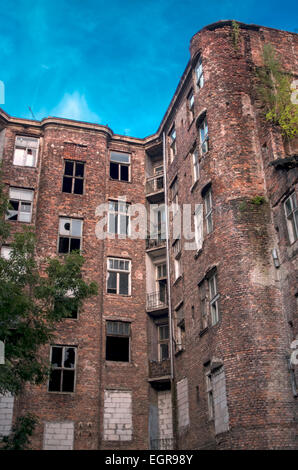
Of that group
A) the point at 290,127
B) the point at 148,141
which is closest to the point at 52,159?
the point at 148,141

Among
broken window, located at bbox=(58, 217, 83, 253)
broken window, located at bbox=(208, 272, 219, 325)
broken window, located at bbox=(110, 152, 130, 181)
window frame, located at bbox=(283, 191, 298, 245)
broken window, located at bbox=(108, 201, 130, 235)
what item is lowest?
broken window, located at bbox=(208, 272, 219, 325)

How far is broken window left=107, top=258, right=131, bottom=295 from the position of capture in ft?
87.5

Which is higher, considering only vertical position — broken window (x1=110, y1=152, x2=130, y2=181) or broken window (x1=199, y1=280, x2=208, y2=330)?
broken window (x1=110, y1=152, x2=130, y2=181)

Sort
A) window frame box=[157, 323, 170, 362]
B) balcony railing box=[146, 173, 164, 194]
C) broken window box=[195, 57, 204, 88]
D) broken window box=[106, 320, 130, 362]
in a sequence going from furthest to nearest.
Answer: balcony railing box=[146, 173, 164, 194] < window frame box=[157, 323, 170, 362] < broken window box=[106, 320, 130, 362] < broken window box=[195, 57, 204, 88]

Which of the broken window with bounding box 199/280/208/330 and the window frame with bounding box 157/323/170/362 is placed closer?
the broken window with bounding box 199/280/208/330

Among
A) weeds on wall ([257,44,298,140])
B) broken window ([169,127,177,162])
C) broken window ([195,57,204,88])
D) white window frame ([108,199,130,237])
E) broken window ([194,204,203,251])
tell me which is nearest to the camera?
weeds on wall ([257,44,298,140])

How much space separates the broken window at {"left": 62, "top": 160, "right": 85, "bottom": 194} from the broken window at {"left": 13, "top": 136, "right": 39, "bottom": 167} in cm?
188

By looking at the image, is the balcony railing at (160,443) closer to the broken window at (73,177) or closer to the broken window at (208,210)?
the broken window at (208,210)

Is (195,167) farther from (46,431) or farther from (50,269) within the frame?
(46,431)

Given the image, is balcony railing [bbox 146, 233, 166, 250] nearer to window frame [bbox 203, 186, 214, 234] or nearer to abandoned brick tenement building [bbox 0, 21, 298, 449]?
abandoned brick tenement building [bbox 0, 21, 298, 449]

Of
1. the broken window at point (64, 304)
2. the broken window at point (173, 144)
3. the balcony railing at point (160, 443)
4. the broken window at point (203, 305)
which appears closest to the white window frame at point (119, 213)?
the broken window at point (173, 144)

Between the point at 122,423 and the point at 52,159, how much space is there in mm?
14027

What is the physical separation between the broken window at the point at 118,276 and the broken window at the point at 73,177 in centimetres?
439

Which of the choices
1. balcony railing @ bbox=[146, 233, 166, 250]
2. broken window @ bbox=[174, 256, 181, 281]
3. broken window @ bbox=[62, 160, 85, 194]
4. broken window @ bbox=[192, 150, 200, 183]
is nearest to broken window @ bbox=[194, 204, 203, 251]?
broken window @ bbox=[192, 150, 200, 183]
